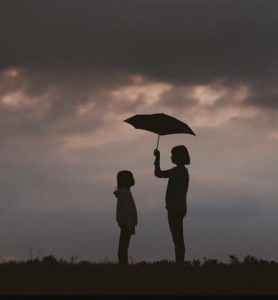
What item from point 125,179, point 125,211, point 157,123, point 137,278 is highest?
point 157,123

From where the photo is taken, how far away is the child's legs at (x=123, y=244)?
18906 millimetres

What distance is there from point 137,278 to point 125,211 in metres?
3.63

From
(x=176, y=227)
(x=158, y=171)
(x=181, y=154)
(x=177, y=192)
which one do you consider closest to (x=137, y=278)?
(x=176, y=227)

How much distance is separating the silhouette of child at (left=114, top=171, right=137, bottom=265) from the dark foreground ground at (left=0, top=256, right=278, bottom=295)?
96 cm

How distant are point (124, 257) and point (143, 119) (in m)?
3.49

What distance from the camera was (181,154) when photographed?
18328 millimetres

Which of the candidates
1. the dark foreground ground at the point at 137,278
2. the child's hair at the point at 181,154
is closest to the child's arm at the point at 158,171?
the child's hair at the point at 181,154

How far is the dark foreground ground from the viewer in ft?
46.7

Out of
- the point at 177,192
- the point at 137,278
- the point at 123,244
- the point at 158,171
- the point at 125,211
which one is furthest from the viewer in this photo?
the point at 123,244

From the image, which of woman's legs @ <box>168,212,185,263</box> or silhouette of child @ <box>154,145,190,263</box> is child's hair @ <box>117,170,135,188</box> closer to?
silhouette of child @ <box>154,145,190,263</box>

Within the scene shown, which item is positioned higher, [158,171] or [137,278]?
[158,171]

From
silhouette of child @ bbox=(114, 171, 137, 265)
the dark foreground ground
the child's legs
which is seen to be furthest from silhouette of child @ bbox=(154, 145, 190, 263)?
the child's legs

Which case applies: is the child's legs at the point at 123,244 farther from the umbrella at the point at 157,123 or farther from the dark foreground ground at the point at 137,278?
the umbrella at the point at 157,123

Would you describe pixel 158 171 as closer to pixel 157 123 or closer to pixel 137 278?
pixel 157 123
